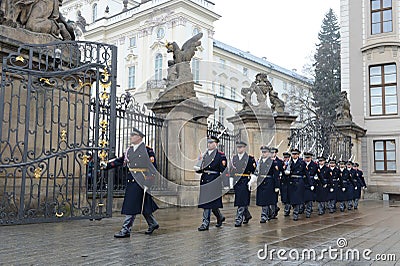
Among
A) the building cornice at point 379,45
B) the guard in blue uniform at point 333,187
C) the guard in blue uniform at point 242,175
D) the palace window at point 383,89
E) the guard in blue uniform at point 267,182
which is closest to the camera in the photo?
the guard in blue uniform at point 242,175

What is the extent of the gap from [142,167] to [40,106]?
3076mm

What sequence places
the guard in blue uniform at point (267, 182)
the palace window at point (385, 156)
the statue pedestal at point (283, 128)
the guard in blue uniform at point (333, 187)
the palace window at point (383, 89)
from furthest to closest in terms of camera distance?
the palace window at point (383, 89) → the palace window at point (385, 156) → the statue pedestal at point (283, 128) → the guard in blue uniform at point (333, 187) → the guard in blue uniform at point (267, 182)

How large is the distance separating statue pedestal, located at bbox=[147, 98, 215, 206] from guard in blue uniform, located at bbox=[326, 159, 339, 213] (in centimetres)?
416

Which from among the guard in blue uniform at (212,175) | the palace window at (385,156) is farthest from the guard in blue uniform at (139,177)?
the palace window at (385,156)

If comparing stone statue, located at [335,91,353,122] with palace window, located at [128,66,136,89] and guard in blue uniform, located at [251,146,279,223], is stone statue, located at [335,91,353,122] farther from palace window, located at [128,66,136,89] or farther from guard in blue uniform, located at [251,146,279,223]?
palace window, located at [128,66,136,89]

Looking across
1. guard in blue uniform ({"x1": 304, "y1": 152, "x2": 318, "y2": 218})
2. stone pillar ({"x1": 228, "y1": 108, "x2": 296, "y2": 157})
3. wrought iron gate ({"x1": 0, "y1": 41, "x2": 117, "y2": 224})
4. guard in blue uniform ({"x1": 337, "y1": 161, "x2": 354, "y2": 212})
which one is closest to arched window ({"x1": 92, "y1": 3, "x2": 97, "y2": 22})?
stone pillar ({"x1": 228, "y1": 108, "x2": 296, "y2": 157})

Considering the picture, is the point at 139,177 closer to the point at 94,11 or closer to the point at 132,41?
the point at 132,41

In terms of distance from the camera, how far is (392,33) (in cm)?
2403

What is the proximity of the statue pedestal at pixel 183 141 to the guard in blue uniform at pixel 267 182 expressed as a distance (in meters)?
2.78

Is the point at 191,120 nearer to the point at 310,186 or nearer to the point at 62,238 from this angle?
the point at 310,186

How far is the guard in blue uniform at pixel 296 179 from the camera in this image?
1183cm

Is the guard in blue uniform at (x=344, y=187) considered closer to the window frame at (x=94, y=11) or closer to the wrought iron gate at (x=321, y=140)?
the wrought iron gate at (x=321, y=140)

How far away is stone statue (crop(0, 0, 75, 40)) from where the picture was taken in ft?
30.8

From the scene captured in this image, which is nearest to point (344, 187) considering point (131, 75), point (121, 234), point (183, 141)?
point (183, 141)
